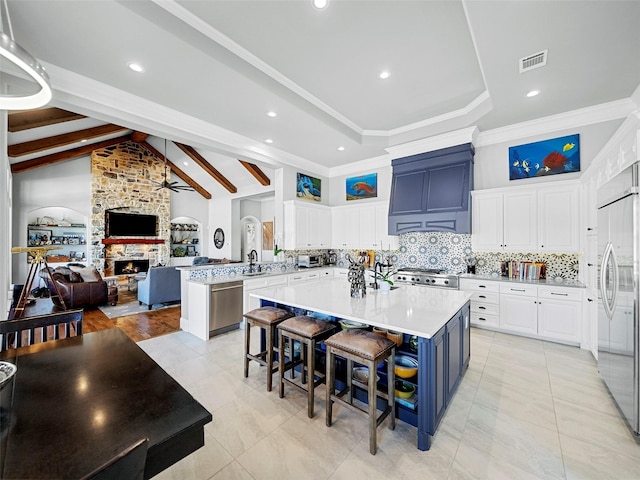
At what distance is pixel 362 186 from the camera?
6.14 m

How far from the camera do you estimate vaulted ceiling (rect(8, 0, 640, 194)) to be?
7.17 ft

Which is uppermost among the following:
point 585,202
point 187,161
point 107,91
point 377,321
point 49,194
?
point 187,161

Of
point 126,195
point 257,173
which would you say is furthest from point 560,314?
point 126,195

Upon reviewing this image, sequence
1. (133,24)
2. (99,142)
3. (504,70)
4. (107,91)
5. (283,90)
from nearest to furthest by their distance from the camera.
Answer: (133,24)
(504,70)
(107,91)
(283,90)
(99,142)

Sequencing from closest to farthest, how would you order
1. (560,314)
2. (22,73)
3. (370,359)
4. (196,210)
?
(22,73)
(370,359)
(560,314)
(196,210)

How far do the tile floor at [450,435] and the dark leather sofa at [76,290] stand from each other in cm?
413

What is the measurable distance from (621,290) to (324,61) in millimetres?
3410

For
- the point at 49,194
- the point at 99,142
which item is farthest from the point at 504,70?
the point at 49,194

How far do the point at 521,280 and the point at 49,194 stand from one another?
10.8 metres

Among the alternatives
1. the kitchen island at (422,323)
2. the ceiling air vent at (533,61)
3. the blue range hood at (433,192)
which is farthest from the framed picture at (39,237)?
the ceiling air vent at (533,61)

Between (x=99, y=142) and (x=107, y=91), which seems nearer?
(x=107, y=91)

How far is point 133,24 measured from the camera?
7.29ft

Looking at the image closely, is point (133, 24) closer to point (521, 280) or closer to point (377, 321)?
point (377, 321)

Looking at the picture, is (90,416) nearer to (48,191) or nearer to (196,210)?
(48,191)
